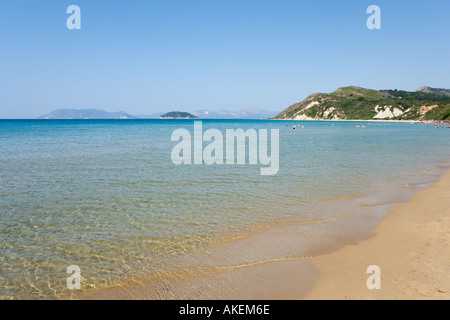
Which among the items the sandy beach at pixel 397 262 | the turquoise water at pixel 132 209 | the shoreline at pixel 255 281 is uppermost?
the turquoise water at pixel 132 209

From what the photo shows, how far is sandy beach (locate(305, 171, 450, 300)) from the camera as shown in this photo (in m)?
6.06

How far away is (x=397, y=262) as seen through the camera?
24.3 feet

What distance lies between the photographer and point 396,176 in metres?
19.3

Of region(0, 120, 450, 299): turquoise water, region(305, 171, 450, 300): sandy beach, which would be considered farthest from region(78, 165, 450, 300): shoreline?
region(0, 120, 450, 299): turquoise water

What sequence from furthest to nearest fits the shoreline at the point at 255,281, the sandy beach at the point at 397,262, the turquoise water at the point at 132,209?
the turquoise water at the point at 132,209
the shoreline at the point at 255,281
the sandy beach at the point at 397,262

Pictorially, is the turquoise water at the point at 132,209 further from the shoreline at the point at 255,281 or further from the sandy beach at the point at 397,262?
the sandy beach at the point at 397,262

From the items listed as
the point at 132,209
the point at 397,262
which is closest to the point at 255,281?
the point at 397,262

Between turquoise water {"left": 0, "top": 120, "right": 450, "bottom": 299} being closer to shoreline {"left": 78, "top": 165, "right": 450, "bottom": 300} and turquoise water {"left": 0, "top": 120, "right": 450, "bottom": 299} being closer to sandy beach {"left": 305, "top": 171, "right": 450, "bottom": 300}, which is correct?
shoreline {"left": 78, "top": 165, "right": 450, "bottom": 300}

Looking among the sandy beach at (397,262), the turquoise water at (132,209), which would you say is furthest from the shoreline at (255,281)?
the turquoise water at (132,209)

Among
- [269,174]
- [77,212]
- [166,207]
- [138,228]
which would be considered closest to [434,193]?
[269,174]

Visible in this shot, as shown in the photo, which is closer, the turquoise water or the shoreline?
the shoreline

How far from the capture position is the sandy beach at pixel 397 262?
6059mm

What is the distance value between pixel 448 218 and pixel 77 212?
13.9m
